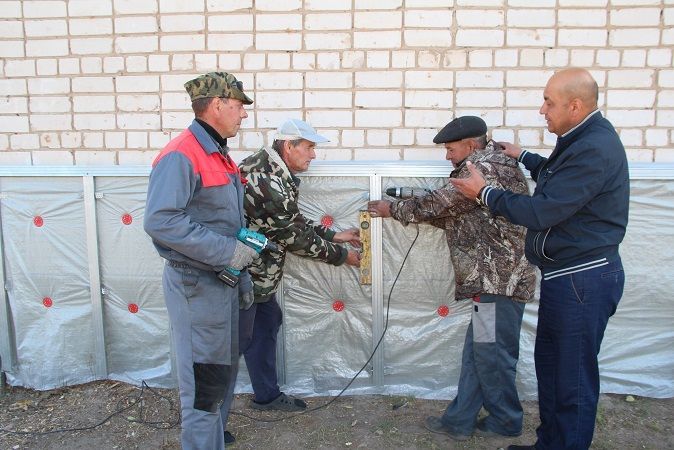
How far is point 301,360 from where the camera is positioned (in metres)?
4.53

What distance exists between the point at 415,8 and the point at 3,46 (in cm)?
314

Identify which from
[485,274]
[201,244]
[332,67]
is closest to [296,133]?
[332,67]

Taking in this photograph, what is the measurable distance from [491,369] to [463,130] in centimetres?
151

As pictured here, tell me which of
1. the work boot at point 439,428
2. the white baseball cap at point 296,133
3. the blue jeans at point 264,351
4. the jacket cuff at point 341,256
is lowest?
the work boot at point 439,428

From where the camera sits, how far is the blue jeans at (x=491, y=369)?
3670 millimetres

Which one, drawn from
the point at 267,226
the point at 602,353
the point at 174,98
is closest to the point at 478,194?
the point at 267,226

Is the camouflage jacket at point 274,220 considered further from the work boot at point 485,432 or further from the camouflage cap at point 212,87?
the work boot at point 485,432

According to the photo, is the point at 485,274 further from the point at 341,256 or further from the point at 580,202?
the point at 341,256

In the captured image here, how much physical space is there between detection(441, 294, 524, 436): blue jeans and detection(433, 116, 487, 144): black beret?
1.01 metres

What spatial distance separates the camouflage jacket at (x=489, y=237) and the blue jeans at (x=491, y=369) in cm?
10

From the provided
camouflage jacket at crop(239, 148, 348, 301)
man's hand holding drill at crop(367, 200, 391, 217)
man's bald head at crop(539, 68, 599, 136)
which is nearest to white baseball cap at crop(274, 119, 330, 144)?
camouflage jacket at crop(239, 148, 348, 301)

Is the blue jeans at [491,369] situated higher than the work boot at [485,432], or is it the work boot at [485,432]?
the blue jeans at [491,369]

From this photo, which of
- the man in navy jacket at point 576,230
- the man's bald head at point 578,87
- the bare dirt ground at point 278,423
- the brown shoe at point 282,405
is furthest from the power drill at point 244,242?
the man's bald head at point 578,87

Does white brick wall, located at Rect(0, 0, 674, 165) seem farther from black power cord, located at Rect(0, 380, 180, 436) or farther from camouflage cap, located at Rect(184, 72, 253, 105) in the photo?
black power cord, located at Rect(0, 380, 180, 436)
